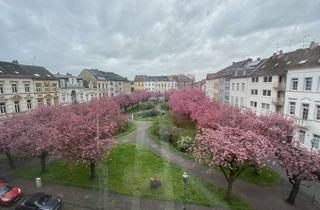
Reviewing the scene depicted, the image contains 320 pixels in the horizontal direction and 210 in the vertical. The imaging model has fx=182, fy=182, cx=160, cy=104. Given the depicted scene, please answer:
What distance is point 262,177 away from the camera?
1523 centimetres

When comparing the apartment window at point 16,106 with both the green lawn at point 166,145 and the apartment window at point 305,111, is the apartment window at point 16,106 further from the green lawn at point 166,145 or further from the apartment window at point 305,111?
the apartment window at point 305,111

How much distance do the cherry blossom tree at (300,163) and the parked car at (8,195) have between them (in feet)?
57.3

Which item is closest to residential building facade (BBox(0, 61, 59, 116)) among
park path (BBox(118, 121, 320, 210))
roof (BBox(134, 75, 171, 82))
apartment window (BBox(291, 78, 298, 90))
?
park path (BBox(118, 121, 320, 210))

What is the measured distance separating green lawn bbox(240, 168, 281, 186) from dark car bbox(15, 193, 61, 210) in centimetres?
1363

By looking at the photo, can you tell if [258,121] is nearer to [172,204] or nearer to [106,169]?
[172,204]

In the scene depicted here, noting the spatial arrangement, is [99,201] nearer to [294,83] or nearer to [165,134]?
[165,134]

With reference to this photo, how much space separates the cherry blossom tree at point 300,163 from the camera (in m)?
10.6

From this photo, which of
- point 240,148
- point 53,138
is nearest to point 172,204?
point 240,148

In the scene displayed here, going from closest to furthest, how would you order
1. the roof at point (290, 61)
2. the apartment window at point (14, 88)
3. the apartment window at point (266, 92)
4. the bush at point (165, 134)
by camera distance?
the roof at point (290, 61) < the bush at point (165, 134) < the apartment window at point (266, 92) < the apartment window at point (14, 88)

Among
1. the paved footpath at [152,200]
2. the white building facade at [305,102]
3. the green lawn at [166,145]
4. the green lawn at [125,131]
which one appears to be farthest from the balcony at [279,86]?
the green lawn at [125,131]

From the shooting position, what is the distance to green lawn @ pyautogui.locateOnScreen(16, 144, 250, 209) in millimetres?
12078

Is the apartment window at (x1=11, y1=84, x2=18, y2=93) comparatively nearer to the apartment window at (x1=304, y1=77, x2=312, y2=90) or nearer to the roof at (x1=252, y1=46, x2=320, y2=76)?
the roof at (x1=252, y1=46, x2=320, y2=76)

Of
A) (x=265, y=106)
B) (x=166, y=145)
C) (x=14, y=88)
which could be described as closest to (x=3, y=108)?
(x=14, y=88)

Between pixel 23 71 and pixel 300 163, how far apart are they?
127 feet
